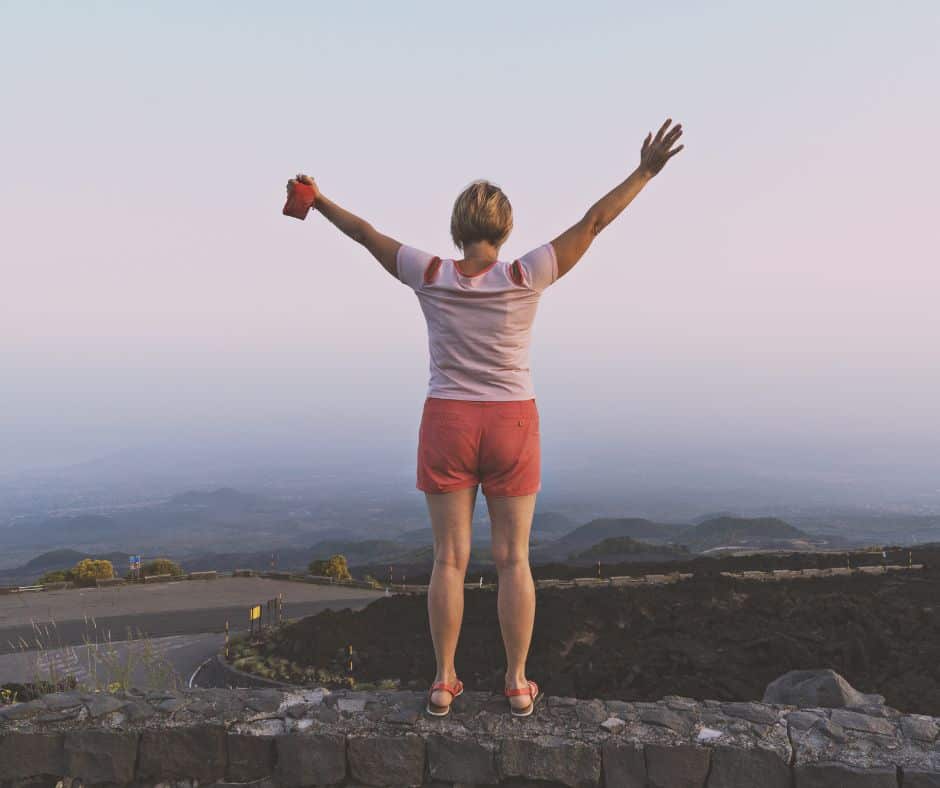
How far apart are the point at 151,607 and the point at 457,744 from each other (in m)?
19.0

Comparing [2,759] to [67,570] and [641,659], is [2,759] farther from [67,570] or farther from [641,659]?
[67,570]

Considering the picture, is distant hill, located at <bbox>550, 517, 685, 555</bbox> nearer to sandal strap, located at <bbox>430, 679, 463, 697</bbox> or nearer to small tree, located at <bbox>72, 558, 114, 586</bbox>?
small tree, located at <bbox>72, 558, 114, 586</bbox>

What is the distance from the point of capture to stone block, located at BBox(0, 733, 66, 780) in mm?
4383

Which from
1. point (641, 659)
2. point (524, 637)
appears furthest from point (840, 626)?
point (524, 637)

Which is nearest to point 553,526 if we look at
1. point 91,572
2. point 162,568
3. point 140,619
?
point 162,568

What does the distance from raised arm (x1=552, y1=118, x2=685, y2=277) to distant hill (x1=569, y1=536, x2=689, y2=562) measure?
32.3 metres

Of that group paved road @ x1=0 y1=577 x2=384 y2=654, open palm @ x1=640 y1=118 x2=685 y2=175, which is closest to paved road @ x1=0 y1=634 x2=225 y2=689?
paved road @ x1=0 y1=577 x2=384 y2=654

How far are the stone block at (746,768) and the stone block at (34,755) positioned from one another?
3.40 metres

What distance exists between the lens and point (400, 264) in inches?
159

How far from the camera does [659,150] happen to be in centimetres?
394

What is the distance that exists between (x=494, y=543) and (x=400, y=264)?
58.7 inches

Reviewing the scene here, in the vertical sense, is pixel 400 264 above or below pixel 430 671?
above

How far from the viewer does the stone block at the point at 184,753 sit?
4312mm

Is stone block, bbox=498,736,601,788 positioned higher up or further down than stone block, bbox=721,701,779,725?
further down
